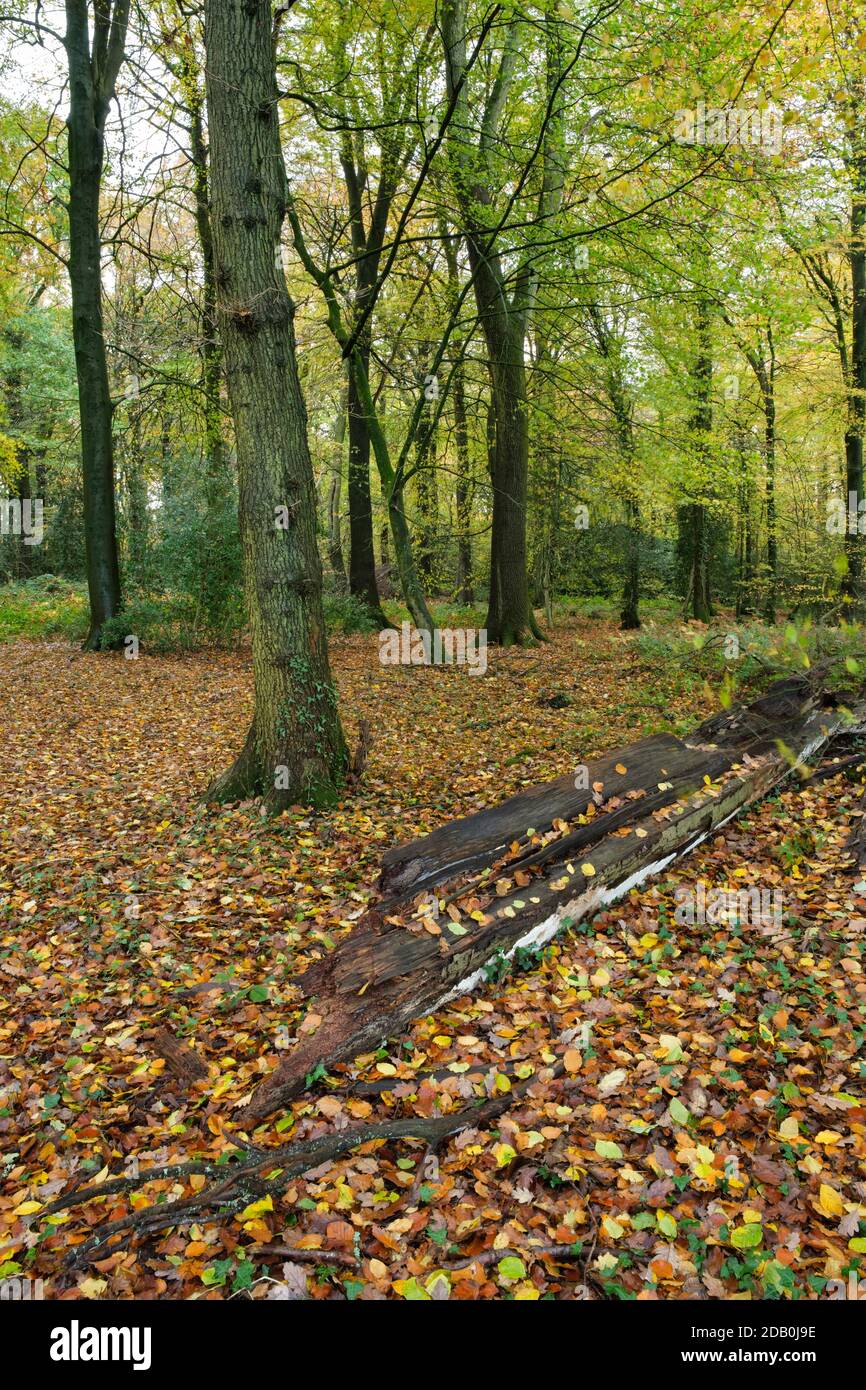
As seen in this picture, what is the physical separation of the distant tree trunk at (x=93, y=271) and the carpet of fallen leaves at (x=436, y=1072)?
25.9 feet

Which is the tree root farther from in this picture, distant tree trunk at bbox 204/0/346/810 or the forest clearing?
distant tree trunk at bbox 204/0/346/810

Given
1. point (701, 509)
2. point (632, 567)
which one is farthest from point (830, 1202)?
point (701, 509)

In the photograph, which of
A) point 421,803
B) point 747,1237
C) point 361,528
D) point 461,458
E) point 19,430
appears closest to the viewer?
point 747,1237

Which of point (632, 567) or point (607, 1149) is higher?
point (632, 567)

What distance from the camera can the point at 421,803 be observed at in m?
6.60

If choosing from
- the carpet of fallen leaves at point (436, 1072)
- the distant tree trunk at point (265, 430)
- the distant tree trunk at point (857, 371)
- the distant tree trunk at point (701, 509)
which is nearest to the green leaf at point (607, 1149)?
the carpet of fallen leaves at point (436, 1072)

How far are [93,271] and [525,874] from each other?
13.1 meters

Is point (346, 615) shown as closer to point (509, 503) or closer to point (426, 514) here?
point (509, 503)

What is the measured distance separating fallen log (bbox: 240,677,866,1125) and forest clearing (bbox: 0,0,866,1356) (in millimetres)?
27

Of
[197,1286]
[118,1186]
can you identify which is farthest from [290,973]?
[197,1286]

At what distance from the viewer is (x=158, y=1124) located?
3.37 meters

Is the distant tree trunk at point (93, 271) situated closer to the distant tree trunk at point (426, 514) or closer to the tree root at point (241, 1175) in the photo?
the distant tree trunk at point (426, 514)

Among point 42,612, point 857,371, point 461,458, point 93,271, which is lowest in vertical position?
point 42,612
